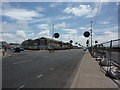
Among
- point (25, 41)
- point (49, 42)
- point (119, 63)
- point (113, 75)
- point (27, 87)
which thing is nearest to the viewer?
point (27, 87)

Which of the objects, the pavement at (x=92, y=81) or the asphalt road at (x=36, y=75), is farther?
the asphalt road at (x=36, y=75)

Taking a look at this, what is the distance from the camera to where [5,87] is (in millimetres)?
7043

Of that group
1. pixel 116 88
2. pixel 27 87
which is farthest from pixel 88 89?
pixel 27 87

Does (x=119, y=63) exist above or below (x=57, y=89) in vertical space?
above

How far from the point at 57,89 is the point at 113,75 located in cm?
366

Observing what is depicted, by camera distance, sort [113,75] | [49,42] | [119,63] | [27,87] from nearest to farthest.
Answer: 1. [27,87]
2. [119,63]
3. [113,75]
4. [49,42]

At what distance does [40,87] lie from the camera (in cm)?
703

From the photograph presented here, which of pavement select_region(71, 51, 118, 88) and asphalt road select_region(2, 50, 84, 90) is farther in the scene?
asphalt road select_region(2, 50, 84, 90)

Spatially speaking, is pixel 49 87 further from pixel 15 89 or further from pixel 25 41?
pixel 25 41

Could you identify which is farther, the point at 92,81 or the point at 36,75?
the point at 36,75

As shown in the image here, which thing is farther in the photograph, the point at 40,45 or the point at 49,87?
the point at 40,45

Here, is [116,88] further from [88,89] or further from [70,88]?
[70,88]

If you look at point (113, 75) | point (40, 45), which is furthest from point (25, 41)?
point (113, 75)

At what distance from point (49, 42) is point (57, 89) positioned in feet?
400
